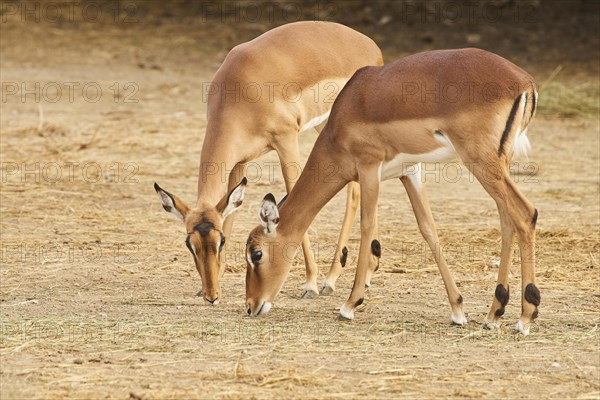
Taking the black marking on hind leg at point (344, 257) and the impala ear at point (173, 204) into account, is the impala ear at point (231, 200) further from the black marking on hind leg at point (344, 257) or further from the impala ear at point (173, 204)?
the black marking on hind leg at point (344, 257)

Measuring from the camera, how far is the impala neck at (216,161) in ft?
24.6

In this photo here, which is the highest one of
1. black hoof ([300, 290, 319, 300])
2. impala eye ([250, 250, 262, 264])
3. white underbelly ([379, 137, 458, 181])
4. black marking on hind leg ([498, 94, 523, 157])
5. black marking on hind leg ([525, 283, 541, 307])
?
black marking on hind leg ([498, 94, 523, 157])

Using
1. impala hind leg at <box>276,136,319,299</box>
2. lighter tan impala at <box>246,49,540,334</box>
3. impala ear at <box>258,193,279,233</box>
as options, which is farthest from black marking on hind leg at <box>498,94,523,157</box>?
impala hind leg at <box>276,136,319,299</box>

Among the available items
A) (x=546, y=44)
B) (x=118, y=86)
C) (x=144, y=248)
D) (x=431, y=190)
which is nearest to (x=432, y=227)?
(x=144, y=248)

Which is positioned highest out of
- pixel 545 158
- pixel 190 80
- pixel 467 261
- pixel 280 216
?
pixel 280 216

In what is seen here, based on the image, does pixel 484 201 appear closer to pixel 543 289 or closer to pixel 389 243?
pixel 389 243

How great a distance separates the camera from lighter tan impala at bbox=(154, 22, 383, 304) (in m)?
7.14

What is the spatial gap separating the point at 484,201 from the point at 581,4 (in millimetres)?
9577

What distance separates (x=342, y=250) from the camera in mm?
8289

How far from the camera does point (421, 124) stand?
6793 mm

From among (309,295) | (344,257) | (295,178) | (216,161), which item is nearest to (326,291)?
(309,295)

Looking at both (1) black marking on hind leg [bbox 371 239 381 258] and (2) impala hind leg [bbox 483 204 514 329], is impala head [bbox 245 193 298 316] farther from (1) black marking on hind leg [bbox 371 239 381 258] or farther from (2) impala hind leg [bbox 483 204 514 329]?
(2) impala hind leg [bbox 483 204 514 329]

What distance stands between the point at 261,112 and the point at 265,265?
55.4 inches

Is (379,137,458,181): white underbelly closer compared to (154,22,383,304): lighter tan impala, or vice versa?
(379,137,458,181): white underbelly
